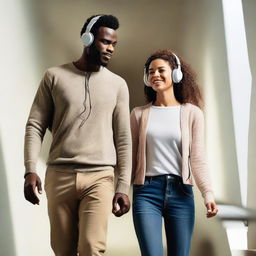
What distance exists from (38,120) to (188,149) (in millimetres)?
582

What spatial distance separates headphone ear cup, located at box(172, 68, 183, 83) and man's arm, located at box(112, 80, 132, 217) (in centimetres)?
27

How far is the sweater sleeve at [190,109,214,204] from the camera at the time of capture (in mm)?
1922

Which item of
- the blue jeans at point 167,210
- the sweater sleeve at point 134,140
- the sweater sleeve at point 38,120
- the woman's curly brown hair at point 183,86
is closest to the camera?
the sweater sleeve at point 38,120

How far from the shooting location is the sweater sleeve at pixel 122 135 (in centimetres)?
174

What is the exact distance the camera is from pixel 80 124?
171 centimetres

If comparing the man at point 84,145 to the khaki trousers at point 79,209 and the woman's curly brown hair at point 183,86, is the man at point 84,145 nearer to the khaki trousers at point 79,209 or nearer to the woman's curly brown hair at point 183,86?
the khaki trousers at point 79,209

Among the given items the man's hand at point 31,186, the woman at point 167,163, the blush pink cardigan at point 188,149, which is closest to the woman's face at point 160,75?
the woman at point 167,163

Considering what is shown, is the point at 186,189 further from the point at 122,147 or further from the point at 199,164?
the point at 122,147

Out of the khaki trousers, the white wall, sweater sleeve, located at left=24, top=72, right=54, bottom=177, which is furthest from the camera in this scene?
the white wall

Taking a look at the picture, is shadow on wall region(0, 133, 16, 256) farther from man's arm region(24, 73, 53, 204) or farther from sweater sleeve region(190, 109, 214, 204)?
sweater sleeve region(190, 109, 214, 204)

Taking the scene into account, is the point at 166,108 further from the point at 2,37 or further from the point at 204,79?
the point at 2,37

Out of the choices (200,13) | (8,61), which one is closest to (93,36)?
(8,61)

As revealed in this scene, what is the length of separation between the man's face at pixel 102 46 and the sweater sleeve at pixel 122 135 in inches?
4.9

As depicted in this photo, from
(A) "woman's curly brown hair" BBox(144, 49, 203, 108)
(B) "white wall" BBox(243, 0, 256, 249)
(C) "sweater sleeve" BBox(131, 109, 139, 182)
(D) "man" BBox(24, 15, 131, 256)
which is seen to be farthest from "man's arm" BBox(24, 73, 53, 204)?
(B) "white wall" BBox(243, 0, 256, 249)
